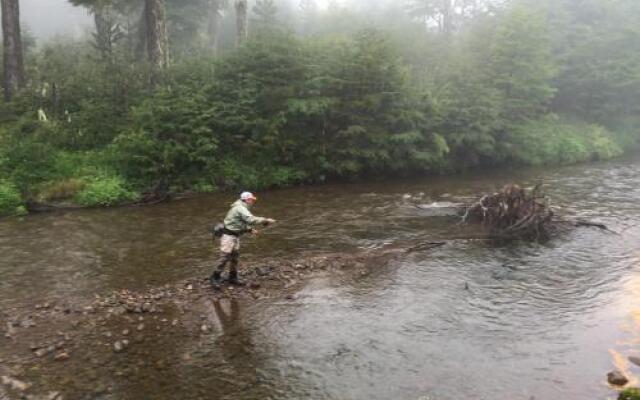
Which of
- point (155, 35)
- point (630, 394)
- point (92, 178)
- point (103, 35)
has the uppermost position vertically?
point (103, 35)

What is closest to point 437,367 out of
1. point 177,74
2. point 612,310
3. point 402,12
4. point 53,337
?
point 612,310

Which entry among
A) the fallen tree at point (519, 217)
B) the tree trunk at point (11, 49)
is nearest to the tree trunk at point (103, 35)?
the tree trunk at point (11, 49)

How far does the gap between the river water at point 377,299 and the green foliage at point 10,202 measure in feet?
2.74

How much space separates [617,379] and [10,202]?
60.0 ft

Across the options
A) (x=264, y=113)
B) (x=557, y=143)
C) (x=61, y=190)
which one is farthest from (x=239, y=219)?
(x=557, y=143)

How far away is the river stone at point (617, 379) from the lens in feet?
25.4

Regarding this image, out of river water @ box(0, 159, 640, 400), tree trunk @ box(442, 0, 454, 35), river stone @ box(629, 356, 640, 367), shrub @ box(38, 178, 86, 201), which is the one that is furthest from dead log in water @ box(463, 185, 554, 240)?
tree trunk @ box(442, 0, 454, 35)

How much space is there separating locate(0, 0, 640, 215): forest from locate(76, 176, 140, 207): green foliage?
51 mm

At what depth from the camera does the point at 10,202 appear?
18000mm

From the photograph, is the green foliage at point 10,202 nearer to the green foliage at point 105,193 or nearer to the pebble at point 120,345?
the green foliage at point 105,193

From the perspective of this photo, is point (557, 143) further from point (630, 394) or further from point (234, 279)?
point (630, 394)

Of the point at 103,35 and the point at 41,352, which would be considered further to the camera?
the point at 103,35

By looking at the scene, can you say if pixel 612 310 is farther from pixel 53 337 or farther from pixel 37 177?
pixel 37 177

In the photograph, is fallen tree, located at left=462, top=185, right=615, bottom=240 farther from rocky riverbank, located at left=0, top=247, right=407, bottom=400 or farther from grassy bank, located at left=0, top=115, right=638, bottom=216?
grassy bank, located at left=0, top=115, right=638, bottom=216
